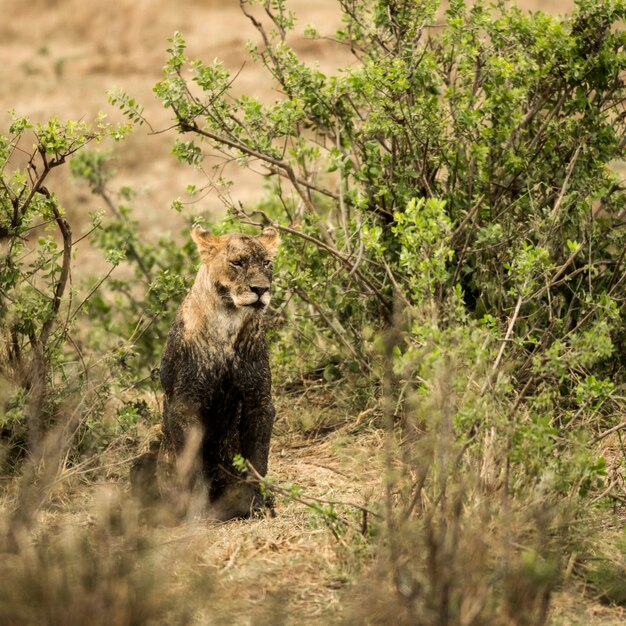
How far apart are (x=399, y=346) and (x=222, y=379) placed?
1.58m

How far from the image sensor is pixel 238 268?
6.14m

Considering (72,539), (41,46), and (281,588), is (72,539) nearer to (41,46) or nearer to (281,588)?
(281,588)

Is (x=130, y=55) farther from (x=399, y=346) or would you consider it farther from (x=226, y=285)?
(x=226, y=285)

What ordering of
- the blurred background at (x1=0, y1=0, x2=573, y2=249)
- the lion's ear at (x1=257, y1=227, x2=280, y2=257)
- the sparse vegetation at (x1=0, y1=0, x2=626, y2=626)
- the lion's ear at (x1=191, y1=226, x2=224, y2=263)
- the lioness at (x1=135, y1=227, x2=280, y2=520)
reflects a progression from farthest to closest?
the blurred background at (x1=0, y1=0, x2=573, y2=249), the lion's ear at (x1=257, y1=227, x2=280, y2=257), the lion's ear at (x1=191, y1=226, x2=224, y2=263), the lioness at (x1=135, y1=227, x2=280, y2=520), the sparse vegetation at (x1=0, y1=0, x2=626, y2=626)

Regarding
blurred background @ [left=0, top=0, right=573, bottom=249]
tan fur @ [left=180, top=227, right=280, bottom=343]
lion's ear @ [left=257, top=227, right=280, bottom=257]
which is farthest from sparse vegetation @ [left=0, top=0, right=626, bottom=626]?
blurred background @ [left=0, top=0, right=573, bottom=249]

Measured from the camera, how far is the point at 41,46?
20.3 meters

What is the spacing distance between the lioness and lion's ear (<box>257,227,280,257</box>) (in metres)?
0.19

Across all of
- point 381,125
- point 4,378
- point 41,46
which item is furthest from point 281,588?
point 41,46

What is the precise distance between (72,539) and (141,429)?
2.71 metres

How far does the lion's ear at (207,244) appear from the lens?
20.7ft

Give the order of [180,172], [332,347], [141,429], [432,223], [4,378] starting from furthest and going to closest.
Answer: [180,172] → [332,347] → [141,429] → [4,378] → [432,223]

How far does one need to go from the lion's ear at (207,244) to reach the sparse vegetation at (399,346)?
0.71 metres

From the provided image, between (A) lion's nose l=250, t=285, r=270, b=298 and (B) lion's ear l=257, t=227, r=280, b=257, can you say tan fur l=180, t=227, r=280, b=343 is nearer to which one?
(A) lion's nose l=250, t=285, r=270, b=298

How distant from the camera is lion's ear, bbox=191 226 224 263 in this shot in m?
6.30
